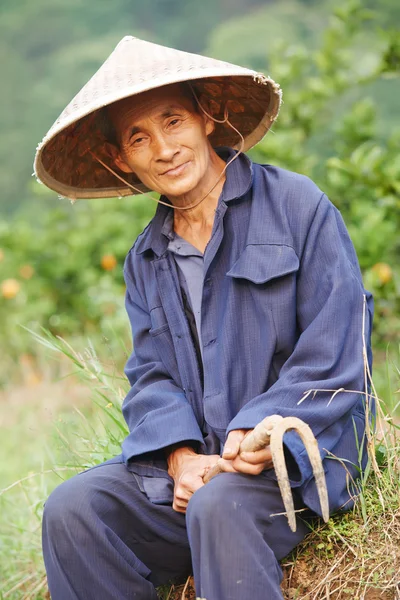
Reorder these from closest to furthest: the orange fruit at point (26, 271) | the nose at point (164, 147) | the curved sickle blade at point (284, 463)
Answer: the curved sickle blade at point (284, 463), the nose at point (164, 147), the orange fruit at point (26, 271)

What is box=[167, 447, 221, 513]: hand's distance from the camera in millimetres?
2334

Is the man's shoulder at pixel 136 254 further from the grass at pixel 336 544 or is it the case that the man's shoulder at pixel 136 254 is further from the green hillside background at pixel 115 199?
the green hillside background at pixel 115 199

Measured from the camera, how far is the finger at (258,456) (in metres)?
2.10

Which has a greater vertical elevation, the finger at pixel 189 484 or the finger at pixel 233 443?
the finger at pixel 233 443

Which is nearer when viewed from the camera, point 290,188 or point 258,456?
point 258,456

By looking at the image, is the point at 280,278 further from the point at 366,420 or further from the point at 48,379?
the point at 48,379

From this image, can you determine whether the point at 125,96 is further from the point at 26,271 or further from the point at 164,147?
the point at 26,271

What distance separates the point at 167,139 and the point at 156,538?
1148 mm

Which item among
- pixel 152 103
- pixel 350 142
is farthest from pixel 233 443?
pixel 350 142

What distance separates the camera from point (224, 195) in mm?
2555

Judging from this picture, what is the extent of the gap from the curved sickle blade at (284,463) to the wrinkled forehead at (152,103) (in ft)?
3.43

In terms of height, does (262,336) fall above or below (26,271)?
above

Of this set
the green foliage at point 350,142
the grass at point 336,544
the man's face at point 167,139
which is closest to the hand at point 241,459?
the grass at point 336,544

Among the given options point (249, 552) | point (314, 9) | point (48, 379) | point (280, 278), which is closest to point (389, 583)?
point (249, 552)
